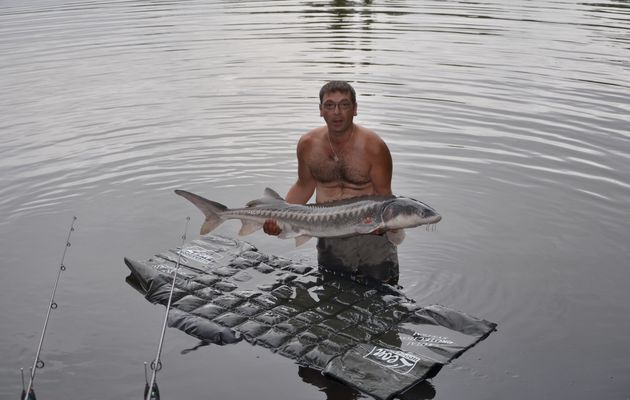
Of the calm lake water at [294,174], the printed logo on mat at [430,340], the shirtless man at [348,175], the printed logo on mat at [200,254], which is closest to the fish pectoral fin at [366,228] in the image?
the shirtless man at [348,175]

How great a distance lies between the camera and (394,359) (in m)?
6.12

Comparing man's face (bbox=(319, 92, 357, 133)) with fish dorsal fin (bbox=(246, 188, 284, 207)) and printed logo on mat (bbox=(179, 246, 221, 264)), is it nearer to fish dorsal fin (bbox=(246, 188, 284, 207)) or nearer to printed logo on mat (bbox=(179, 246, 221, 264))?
fish dorsal fin (bbox=(246, 188, 284, 207))

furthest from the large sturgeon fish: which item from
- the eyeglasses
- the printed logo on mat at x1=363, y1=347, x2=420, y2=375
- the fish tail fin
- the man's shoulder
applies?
the printed logo on mat at x1=363, y1=347, x2=420, y2=375

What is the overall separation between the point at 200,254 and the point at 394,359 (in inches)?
121

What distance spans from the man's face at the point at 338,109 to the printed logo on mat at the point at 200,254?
7.04 ft

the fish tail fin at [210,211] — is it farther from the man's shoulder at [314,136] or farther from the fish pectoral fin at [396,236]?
the fish pectoral fin at [396,236]

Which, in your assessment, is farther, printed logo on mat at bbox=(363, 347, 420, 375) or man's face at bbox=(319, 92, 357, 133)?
man's face at bbox=(319, 92, 357, 133)

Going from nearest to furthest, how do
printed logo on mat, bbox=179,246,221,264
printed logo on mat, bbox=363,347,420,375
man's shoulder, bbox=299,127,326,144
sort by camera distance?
printed logo on mat, bbox=363,347,420,375
man's shoulder, bbox=299,127,326,144
printed logo on mat, bbox=179,246,221,264

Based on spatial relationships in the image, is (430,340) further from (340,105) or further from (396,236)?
(340,105)

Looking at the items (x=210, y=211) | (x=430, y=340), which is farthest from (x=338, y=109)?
(x=430, y=340)

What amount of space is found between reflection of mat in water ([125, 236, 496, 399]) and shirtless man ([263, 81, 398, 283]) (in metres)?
0.25

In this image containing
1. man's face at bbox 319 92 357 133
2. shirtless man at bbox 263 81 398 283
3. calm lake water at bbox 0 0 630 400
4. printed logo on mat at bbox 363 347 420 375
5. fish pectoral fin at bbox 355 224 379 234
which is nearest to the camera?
printed logo on mat at bbox 363 347 420 375

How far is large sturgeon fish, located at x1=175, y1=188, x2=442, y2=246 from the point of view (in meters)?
6.46

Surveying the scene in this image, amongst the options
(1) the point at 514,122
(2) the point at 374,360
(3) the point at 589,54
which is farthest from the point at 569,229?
(3) the point at 589,54
